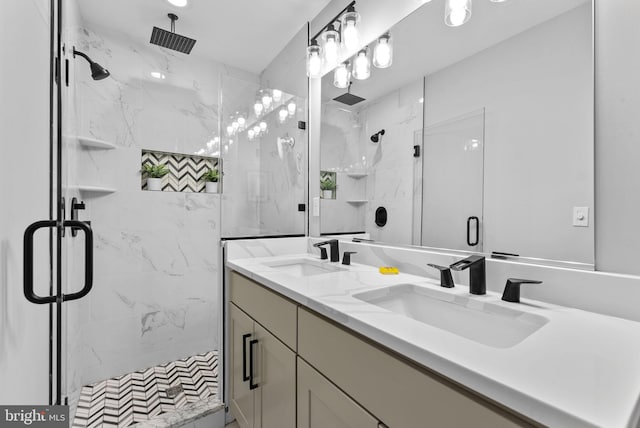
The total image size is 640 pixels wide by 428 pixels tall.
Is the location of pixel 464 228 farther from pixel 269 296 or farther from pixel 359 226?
pixel 269 296

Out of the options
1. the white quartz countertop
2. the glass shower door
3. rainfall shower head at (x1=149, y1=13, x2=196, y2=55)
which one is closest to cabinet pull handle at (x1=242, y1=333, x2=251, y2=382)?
the white quartz countertop

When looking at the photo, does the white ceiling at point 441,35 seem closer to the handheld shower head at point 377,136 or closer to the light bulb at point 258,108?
the handheld shower head at point 377,136

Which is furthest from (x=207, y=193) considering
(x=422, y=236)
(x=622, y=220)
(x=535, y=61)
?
(x=622, y=220)

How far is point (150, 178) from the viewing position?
222 cm

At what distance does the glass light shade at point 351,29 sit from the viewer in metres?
1.55

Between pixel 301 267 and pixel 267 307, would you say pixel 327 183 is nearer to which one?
pixel 301 267

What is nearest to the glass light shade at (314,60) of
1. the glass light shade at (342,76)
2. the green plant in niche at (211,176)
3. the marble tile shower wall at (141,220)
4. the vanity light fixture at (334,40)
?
the vanity light fixture at (334,40)

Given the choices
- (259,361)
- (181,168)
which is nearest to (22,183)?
(259,361)

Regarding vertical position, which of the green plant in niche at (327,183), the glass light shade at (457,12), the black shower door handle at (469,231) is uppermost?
the glass light shade at (457,12)

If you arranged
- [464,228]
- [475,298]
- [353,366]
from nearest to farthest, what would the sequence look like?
[353,366] < [475,298] < [464,228]

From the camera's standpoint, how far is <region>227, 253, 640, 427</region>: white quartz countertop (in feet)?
1.21

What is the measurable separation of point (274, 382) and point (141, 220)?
1.74 meters

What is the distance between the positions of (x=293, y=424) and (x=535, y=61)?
137cm

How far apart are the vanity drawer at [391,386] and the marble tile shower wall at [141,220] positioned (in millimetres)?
1325
